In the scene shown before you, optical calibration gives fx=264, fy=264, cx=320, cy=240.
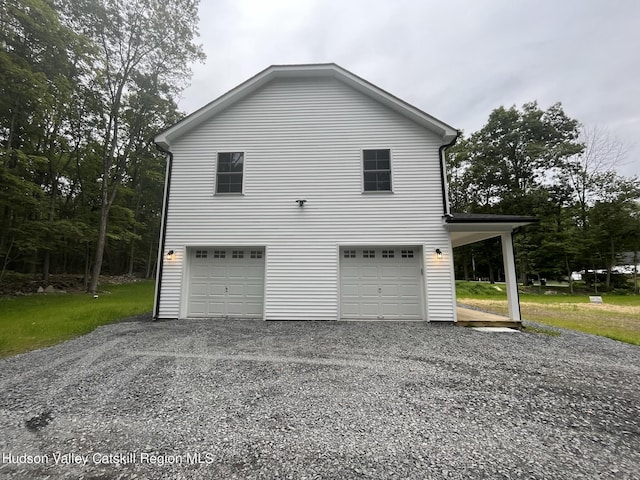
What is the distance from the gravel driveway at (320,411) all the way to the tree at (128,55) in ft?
42.2

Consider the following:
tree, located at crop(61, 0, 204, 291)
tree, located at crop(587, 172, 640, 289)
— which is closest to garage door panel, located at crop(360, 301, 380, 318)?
tree, located at crop(61, 0, 204, 291)

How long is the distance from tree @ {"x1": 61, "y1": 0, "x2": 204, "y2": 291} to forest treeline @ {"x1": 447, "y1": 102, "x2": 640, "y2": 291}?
2312 cm

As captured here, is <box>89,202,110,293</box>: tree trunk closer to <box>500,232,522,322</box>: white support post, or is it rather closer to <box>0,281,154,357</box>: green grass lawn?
<box>0,281,154,357</box>: green grass lawn

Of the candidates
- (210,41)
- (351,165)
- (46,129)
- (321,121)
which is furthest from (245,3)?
(46,129)

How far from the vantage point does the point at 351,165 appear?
313 inches

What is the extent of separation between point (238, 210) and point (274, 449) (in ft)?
21.6

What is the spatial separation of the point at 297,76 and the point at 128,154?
12411 millimetres

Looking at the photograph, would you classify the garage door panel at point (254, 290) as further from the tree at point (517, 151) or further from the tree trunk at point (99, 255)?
the tree at point (517, 151)

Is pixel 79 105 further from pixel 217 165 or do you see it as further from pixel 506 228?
pixel 506 228

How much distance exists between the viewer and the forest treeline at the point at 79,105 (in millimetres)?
Result: 9875

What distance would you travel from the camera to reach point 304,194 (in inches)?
310

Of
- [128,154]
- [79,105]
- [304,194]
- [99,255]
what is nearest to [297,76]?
[304,194]

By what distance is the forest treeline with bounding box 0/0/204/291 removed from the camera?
32.4ft

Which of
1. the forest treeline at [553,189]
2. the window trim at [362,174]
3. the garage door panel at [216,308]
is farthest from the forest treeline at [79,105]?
the forest treeline at [553,189]
